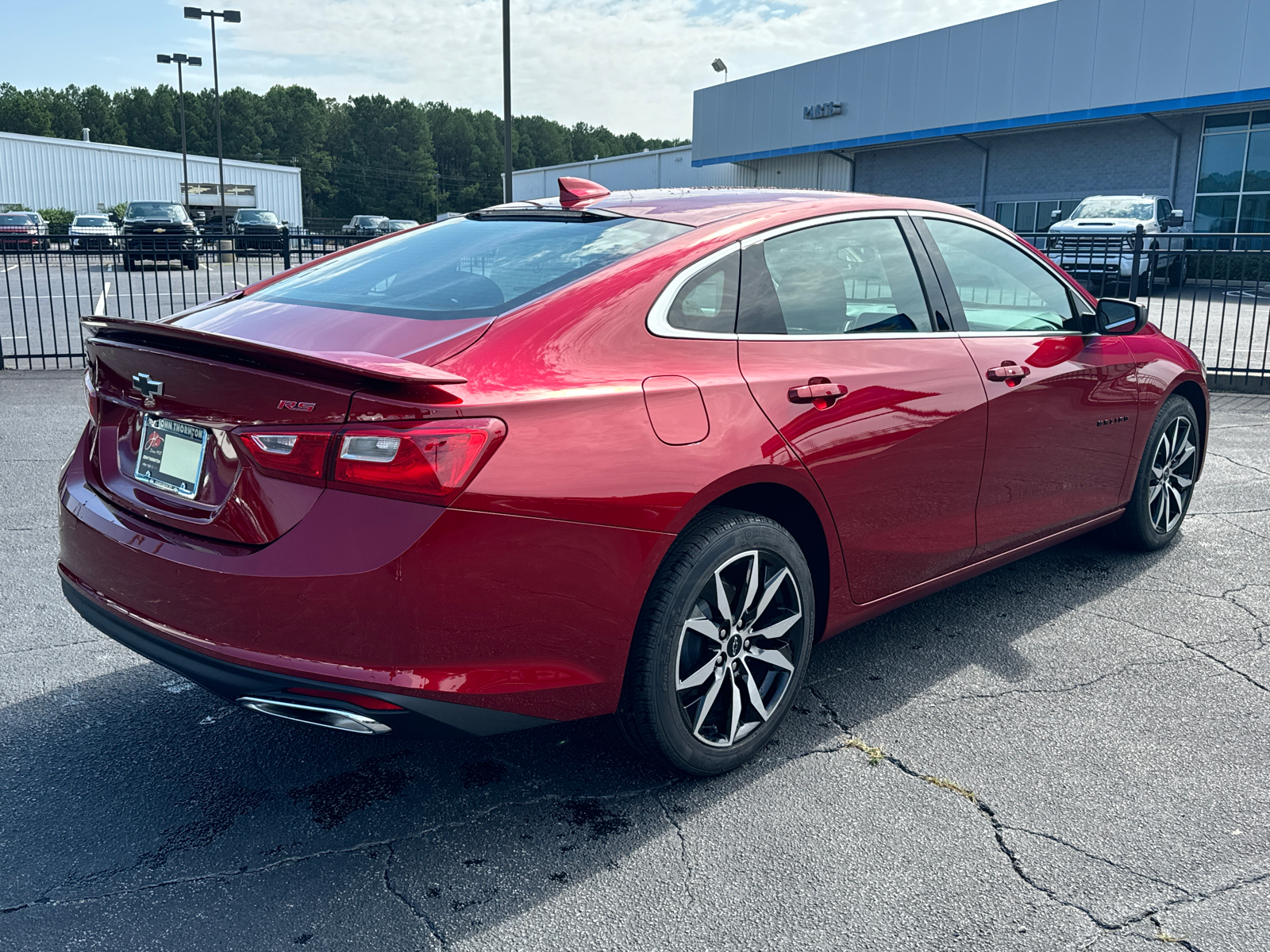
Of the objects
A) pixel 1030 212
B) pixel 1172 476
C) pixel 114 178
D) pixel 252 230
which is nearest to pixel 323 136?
pixel 114 178

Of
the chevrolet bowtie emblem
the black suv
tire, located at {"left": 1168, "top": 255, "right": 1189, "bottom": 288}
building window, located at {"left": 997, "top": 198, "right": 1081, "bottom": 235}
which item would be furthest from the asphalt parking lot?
building window, located at {"left": 997, "top": 198, "right": 1081, "bottom": 235}

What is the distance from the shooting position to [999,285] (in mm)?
3963

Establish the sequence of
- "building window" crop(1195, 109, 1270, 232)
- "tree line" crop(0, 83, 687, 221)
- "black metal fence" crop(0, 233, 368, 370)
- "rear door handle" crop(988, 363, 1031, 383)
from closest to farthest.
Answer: "rear door handle" crop(988, 363, 1031, 383), "black metal fence" crop(0, 233, 368, 370), "building window" crop(1195, 109, 1270, 232), "tree line" crop(0, 83, 687, 221)

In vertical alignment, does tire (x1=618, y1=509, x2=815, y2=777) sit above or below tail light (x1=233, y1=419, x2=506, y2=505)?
below

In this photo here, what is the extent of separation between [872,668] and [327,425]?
2.26 m

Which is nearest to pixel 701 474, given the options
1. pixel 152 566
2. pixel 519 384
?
pixel 519 384

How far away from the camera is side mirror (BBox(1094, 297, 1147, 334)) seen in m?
4.32

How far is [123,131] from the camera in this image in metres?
123

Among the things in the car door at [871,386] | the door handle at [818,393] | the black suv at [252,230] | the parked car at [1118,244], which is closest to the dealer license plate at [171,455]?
the car door at [871,386]

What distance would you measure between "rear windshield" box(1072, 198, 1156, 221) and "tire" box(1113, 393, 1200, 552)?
19994mm

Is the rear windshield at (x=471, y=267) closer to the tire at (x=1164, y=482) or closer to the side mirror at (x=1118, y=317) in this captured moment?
the side mirror at (x=1118, y=317)

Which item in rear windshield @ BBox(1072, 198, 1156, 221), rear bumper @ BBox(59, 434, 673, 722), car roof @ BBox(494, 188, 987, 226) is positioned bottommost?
rear bumper @ BBox(59, 434, 673, 722)

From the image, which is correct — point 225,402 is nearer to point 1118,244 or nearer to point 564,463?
point 564,463

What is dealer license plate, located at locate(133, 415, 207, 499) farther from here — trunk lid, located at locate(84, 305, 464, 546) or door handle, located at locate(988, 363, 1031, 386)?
door handle, located at locate(988, 363, 1031, 386)
